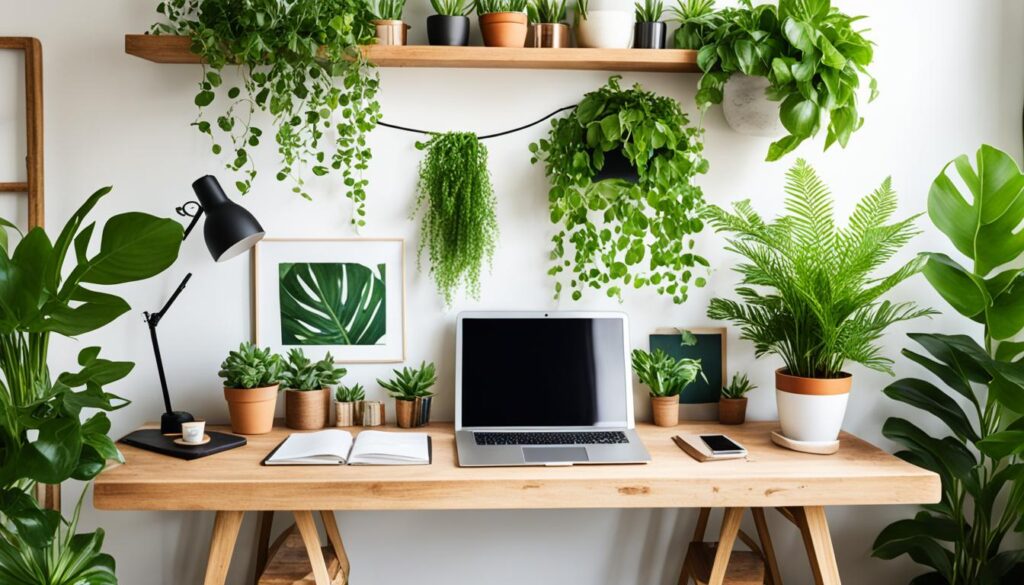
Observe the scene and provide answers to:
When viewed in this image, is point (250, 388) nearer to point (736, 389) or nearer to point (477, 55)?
point (477, 55)

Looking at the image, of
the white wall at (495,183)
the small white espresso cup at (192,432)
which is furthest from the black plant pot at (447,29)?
the small white espresso cup at (192,432)

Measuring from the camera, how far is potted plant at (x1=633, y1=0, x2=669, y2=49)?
2346 millimetres

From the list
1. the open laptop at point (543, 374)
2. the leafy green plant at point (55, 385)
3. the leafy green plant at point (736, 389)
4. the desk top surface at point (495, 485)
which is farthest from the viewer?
the leafy green plant at point (736, 389)

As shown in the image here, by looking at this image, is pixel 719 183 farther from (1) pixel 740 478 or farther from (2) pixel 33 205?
(2) pixel 33 205

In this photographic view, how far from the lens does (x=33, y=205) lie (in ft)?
7.77

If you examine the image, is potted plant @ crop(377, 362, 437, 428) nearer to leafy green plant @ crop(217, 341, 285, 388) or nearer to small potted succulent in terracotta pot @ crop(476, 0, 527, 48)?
leafy green plant @ crop(217, 341, 285, 388)

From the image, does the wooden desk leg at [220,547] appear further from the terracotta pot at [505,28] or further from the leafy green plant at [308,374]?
the terracotta pot at [505,28]

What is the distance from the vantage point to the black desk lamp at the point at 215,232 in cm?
217

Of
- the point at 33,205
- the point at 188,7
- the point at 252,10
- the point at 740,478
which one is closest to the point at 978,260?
the point at 740,478

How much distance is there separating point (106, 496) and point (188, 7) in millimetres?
1316

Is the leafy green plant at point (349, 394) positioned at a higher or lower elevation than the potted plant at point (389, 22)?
lower

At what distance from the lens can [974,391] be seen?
2.55 meters

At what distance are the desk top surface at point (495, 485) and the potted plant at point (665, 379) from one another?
0.33m

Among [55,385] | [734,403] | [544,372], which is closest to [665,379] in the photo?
[734,403]
